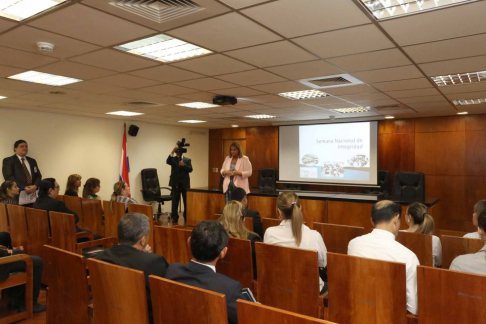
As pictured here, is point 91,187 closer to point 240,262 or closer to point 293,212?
point 240,262

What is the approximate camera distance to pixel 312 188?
9312 mm

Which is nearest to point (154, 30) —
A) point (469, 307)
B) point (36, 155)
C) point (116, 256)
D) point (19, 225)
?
point (116, 256)

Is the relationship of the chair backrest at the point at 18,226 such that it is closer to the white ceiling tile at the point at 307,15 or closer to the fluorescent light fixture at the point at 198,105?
the fluorescent light fixture at the point at 198,105

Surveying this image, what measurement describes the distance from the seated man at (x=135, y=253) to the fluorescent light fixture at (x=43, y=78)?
3004mm

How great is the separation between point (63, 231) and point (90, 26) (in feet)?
7.47

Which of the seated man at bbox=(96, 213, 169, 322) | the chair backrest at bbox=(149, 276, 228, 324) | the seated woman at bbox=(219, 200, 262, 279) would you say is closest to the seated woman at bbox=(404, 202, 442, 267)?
the seated woman at bbox=(219, 200, 262, 279)

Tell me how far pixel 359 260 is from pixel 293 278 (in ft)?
1.58

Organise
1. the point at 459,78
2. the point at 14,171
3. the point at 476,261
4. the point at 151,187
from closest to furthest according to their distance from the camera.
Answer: the point at 476,261 < the point at 459,78 < the point at 14,171 < the point at 151,187

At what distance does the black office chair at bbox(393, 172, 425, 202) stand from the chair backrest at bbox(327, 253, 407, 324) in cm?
498

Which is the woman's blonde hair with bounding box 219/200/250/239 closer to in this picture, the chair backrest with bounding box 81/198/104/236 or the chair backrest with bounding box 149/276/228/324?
the chair backrest with bounding box 149/276/228/324

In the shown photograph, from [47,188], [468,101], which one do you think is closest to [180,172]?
[47,188]

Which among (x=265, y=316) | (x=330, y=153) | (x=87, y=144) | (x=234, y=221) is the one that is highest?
(x=87, y=144)

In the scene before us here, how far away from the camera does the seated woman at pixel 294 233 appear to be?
271 cm

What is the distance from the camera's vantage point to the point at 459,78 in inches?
169
